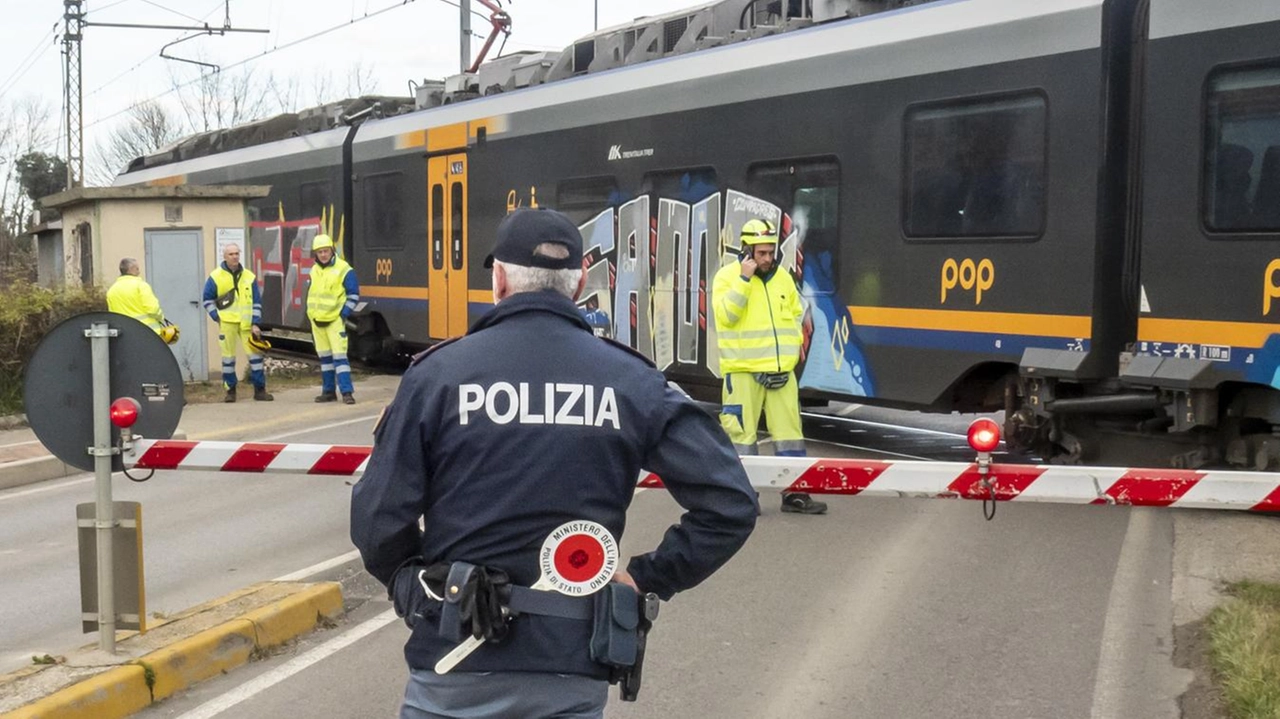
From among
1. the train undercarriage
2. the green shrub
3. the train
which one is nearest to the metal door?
the green shrub

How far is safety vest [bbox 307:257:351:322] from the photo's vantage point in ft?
50.1

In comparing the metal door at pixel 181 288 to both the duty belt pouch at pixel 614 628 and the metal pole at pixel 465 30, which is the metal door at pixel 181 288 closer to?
the metal pole at pixel 465 30

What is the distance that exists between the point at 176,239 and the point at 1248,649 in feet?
49.0

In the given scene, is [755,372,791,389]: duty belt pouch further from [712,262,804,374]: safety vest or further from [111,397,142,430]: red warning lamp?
[111,397,142,430]: red warning lamp

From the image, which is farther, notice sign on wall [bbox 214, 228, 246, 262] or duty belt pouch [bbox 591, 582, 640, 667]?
notice sign on wall [bbox 214, 228, 246, 262]

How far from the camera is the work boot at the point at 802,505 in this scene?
9125 millimetres

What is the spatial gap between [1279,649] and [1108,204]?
3.88 m

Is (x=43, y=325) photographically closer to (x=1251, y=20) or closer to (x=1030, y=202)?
(x=1030, y=202)

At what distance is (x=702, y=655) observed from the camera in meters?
6.10

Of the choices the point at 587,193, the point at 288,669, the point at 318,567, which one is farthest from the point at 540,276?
the point at 587,193

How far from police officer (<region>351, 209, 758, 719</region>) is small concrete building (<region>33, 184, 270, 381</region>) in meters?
15.3

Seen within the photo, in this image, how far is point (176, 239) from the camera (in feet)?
58.6

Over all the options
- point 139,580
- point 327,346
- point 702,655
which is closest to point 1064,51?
point 702,655

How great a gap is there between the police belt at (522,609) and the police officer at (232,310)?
533 inches
